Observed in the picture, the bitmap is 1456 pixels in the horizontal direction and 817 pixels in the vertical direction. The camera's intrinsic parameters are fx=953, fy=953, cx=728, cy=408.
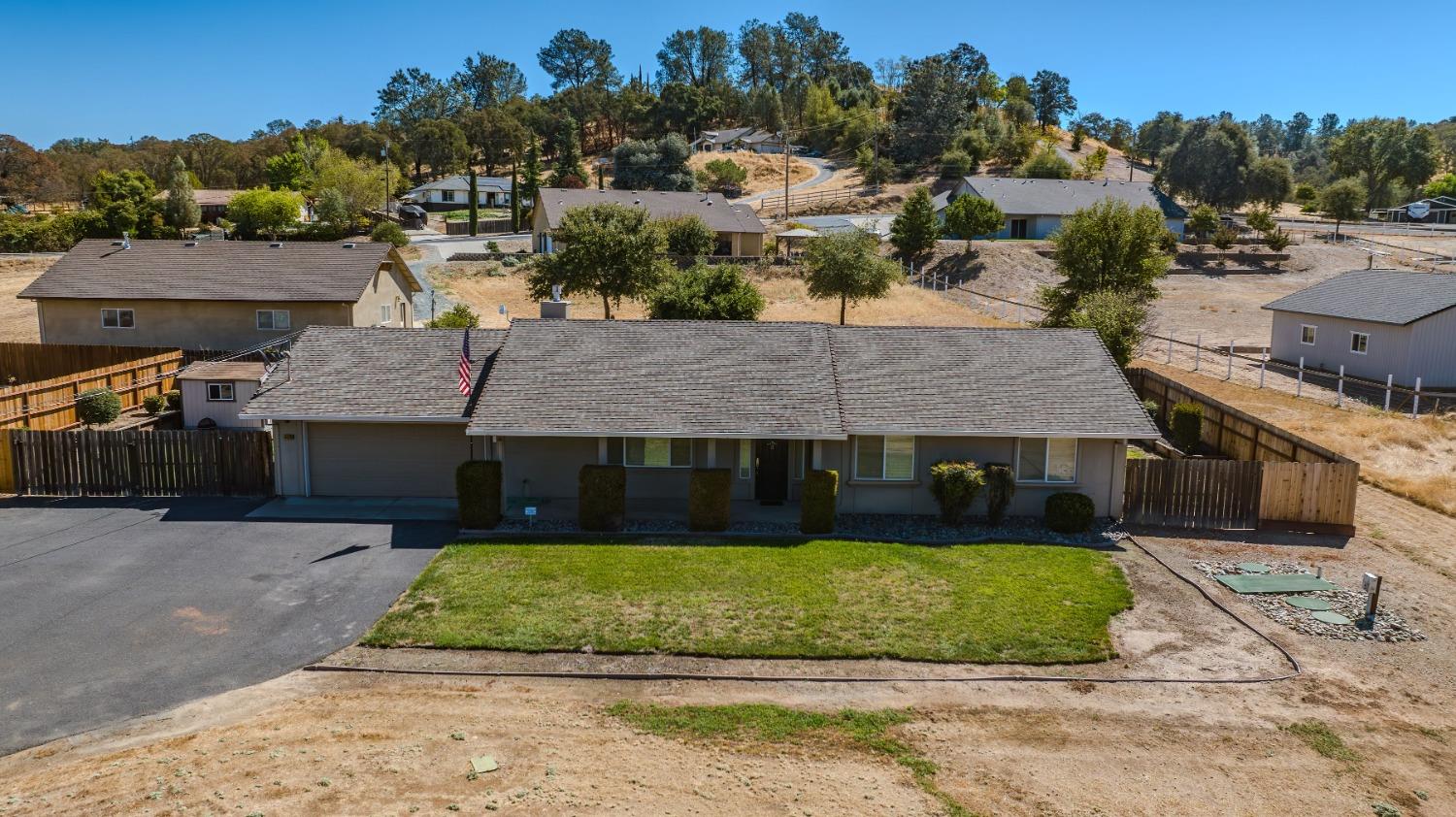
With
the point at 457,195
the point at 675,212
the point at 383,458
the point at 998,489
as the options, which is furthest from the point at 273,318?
the point at 457,195

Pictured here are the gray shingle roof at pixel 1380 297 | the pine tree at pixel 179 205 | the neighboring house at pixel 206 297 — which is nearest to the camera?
the gray shingle roof at pixel 1380 297

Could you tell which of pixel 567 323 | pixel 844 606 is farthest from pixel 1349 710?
pixel 567 323

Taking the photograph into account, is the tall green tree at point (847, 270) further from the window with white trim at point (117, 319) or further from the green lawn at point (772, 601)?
the window with white trim at point (117, 319)

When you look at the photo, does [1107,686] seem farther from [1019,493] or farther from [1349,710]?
[1019,493]

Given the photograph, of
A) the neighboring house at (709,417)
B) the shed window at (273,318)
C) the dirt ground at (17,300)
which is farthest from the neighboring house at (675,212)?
the neighboring house at (709,417)

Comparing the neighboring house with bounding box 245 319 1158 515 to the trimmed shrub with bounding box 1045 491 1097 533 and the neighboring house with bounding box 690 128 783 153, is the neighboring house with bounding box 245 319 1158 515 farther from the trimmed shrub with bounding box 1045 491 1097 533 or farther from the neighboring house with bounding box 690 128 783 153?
the neighboring house with bounding box 690 128 783 153
